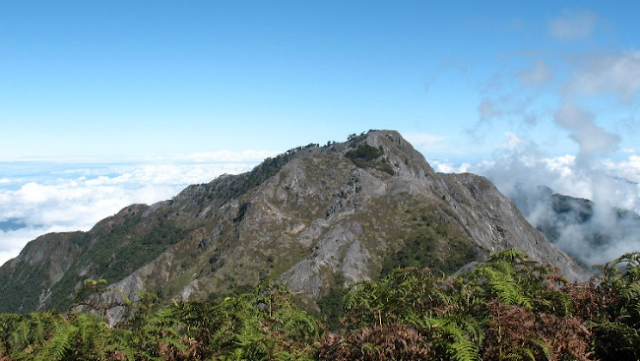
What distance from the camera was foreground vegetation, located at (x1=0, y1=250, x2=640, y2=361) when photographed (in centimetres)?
673

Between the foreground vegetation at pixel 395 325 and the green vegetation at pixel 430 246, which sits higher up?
the foreground vegetation at pixel 395 325

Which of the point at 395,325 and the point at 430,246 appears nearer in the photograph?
the point at 395,325

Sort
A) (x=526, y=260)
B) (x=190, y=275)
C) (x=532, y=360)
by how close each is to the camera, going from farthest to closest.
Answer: (x=190, y=275) < (x=526, y=260) < (x=532, y=360)

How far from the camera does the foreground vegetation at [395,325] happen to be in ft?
22.1

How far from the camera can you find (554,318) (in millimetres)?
7172

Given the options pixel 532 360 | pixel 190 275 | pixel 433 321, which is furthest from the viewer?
pixel 190 275

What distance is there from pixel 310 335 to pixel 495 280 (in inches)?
152

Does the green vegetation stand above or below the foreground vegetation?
below

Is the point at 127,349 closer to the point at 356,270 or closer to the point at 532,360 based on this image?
the point at 532,360

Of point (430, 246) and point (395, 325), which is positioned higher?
point (395, 325)

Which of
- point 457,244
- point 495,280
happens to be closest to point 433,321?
point 495,280

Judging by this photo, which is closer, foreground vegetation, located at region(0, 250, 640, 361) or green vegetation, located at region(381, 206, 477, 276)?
foreground vegetation, located at region(0, 250, 640, 361)

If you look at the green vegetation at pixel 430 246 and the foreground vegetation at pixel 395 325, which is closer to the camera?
the foreground vegetation at pixel 395 325

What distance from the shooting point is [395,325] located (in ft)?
23.3
